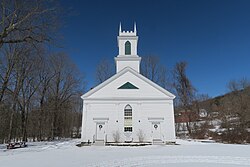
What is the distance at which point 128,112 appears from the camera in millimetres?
19734

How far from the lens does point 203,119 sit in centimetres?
3619

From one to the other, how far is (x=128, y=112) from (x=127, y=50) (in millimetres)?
8233

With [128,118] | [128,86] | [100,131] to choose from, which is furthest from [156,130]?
[100,131]

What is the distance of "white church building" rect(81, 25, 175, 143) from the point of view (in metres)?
19.0

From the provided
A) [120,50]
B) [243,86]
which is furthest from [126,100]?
[243,86]

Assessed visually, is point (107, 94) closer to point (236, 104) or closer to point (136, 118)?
point (136, 118)

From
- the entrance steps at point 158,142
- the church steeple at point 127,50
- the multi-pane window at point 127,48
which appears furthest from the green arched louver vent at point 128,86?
the entrance steps at point 158,142

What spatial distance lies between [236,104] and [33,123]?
31.7 meters

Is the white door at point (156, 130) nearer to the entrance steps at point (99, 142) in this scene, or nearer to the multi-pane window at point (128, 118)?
the multi-pane window at point (128, 118)

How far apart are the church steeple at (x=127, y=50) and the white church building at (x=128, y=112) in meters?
2.68

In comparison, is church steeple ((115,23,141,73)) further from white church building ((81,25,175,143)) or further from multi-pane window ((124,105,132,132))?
multi-pane window ((124,105,132,132))

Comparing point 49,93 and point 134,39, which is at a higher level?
point 134,39

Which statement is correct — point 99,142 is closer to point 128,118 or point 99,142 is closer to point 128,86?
point 128,118

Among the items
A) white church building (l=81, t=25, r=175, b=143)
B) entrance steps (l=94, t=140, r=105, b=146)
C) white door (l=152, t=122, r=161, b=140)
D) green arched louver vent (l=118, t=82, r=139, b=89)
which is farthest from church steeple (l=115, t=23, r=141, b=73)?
entrance steps (l=94, t=140, r=105, b=146)
